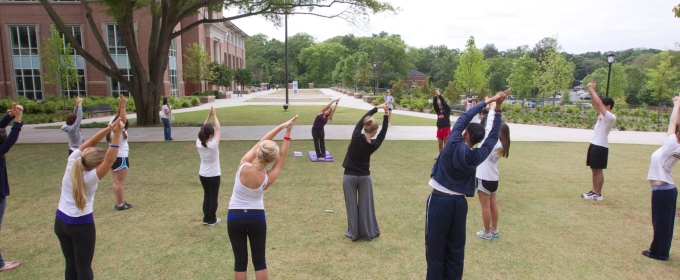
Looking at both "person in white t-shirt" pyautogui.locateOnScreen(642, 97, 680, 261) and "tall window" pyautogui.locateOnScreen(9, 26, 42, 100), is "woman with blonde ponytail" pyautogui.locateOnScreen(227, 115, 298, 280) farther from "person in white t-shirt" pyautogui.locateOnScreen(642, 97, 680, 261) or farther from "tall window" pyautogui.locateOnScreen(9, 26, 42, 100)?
"tall window" pyautogui.locateOnScreen(9, 26, 42, 100)

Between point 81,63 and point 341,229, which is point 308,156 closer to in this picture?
point 341,229

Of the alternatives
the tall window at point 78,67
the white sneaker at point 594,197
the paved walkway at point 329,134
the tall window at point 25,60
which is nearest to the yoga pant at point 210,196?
the white sneaker at point 594,197

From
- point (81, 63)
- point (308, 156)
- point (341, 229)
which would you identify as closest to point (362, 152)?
point (341, 229)

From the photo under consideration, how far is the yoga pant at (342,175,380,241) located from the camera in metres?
5.78

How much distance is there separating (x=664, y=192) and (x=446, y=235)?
131 inches

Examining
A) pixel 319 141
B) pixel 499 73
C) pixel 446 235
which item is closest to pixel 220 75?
pixel 319 141

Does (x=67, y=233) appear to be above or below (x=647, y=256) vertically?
above

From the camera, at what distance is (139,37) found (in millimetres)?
37688

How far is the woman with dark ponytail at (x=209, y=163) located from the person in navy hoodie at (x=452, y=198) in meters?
3.30

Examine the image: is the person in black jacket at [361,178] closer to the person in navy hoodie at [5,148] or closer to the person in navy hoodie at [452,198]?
the person in navy hoodie at [452,198]

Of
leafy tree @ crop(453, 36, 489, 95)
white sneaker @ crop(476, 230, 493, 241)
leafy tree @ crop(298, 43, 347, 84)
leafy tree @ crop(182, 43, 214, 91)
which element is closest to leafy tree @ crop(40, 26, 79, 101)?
leafy tree @ crop(182, 43, 214, 91)

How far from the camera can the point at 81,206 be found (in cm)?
367

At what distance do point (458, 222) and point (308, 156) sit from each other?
28.6ft

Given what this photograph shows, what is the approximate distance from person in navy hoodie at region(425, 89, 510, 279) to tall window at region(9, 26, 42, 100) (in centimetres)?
4397
